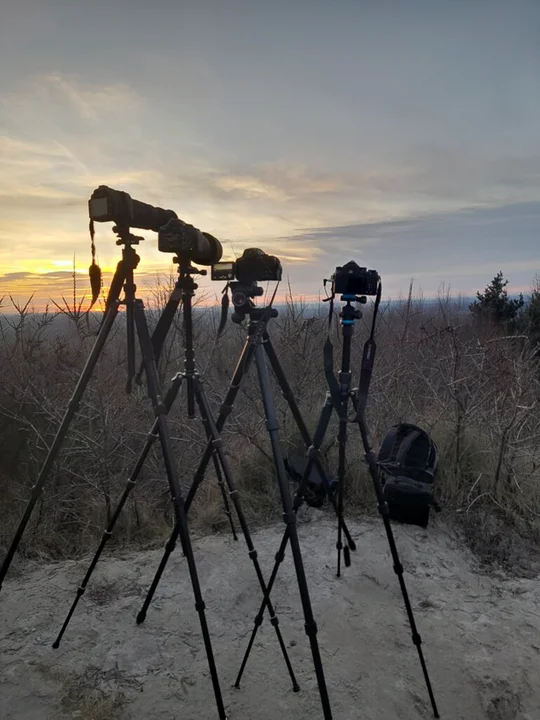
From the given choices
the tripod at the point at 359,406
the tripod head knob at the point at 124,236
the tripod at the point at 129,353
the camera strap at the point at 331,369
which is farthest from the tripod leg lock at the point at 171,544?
the tripod head knob at the point at 124,236

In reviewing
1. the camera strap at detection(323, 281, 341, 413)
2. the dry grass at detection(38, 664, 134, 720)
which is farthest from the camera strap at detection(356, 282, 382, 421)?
the dry grass at detection(38, 664, 134, 720)

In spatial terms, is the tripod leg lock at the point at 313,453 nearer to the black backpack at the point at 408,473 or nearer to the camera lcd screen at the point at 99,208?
the camera lcd screen at the point at 99,208

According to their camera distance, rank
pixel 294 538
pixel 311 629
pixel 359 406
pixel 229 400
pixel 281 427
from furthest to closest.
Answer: pixel 281 427, pixel 229 400, pixel 359 406, pixel 294 538, pixel 311 629

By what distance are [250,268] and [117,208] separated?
0.66 meters

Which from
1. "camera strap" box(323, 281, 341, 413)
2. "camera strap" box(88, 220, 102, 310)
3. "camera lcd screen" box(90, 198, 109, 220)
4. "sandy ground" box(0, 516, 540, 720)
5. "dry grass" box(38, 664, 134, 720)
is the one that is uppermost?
"camera lcd screen" box(90, 198, 109, 220)

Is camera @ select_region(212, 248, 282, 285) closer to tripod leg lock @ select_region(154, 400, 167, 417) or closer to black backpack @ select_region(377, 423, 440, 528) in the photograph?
tripod leg lock @ select_region(154, 400, 167, 417)

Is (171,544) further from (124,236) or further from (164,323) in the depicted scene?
(124,236)

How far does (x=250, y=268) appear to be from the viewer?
2.31 metres

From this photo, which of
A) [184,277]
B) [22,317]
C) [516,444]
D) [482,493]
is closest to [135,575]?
[184,277]

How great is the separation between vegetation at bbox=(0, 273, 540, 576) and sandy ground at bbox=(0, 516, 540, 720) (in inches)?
22.6

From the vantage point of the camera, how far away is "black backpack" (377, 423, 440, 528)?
3.83 meters

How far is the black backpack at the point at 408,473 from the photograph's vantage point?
12.6 ft

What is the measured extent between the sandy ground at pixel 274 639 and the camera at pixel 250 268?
2.00 meters

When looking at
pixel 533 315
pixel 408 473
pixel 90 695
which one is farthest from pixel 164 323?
pixel 533 315
